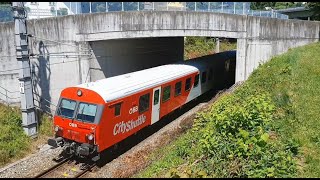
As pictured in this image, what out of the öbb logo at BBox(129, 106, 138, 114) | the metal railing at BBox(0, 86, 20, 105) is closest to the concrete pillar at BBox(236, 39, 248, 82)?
the öbb logo at BBox(129, 106, 138, 114)

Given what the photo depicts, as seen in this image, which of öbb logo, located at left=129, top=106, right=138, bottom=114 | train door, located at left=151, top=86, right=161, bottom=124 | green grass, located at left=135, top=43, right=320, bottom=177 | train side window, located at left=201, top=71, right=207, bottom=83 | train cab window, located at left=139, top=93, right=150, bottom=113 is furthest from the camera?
train side window, located at left=201, top=71, right=207, bottom=83

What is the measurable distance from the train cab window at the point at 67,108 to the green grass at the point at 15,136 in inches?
137

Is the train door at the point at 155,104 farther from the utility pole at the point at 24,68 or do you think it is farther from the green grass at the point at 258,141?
the utility pole at the point at 24,68

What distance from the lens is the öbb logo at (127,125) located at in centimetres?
1350

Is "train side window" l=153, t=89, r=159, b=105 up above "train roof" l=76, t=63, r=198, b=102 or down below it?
below

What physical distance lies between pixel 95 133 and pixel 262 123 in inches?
232

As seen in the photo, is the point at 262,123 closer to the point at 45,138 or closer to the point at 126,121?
the point at 126,121

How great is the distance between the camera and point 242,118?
9875 millimetres

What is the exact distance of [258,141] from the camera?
28.3 ft

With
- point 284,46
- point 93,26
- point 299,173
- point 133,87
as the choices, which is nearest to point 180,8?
point 93,26

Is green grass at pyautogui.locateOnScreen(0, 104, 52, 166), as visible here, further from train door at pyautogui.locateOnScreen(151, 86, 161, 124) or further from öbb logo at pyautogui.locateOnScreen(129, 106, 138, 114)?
train door at pyautogui.locateOnScreen(151, 86, 161, 124)

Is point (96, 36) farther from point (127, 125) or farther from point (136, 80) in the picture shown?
point (127, 125)

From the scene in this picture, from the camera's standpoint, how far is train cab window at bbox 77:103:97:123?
1276 cm

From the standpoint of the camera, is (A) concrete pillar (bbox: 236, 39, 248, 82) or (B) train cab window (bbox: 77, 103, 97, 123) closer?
(B) train cab window (bbox: 77, 103, 97, 123)
